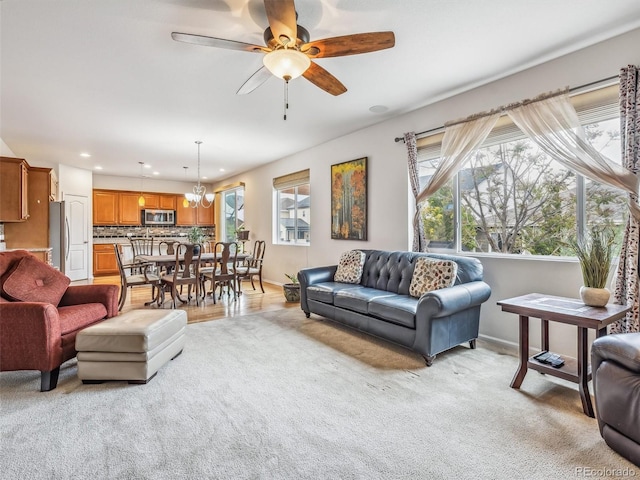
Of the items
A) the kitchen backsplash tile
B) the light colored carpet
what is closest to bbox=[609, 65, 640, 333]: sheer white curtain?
the light colored carpet

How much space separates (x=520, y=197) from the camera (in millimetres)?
3352

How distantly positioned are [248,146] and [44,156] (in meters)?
4.19

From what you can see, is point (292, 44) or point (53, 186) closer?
point (292, 44)

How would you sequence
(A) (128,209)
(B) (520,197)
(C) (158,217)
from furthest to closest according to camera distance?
(C) (158,217), (A) (128,209), (B) (520,197)

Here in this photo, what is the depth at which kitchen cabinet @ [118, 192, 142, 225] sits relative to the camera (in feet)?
29.5

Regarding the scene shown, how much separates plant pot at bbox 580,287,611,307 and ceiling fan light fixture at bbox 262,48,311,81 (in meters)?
2.53

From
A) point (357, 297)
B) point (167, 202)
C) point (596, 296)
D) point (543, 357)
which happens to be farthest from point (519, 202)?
point (167, 202)

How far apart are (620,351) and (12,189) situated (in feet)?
23.1

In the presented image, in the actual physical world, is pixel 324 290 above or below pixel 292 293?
above

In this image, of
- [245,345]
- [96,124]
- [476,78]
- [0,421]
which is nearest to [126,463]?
[0,421]

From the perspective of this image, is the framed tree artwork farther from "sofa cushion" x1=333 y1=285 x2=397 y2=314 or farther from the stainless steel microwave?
the stainless steel microwave

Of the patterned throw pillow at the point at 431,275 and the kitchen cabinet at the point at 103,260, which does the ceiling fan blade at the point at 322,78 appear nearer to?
the patterned throw pillow at the point at 431,275

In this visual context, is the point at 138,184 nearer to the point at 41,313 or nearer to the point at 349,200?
the point at 349,200

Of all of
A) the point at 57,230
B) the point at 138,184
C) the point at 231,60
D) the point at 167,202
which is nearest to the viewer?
the point at 231,60
